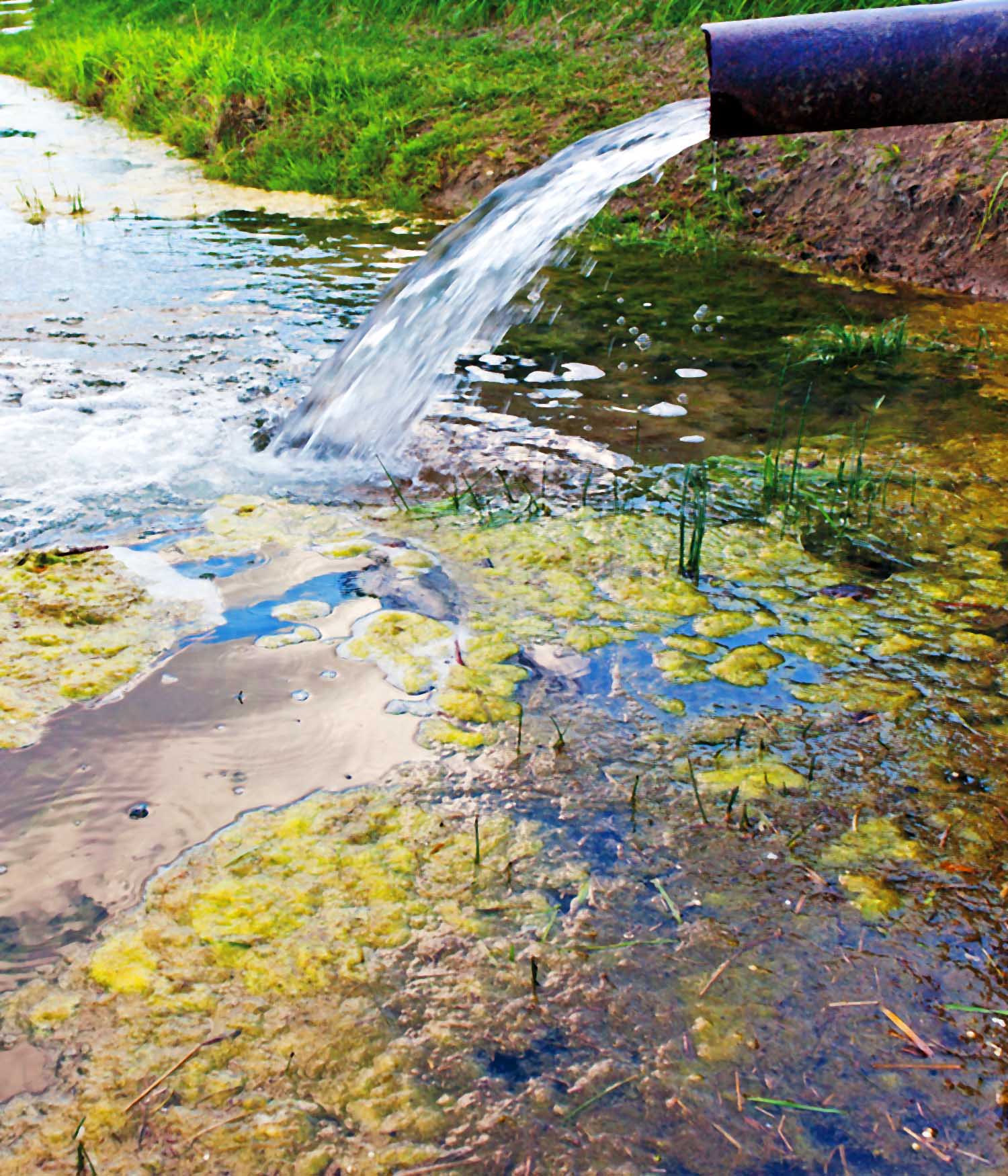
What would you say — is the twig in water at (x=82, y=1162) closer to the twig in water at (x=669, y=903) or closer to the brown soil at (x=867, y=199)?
the twig in water at (x=669, y=903)

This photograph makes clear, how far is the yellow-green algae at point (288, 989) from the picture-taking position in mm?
1536

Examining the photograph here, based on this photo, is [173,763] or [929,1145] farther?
[173,763]

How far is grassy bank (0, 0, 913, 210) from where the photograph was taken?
319 inches

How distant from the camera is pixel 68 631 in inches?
109

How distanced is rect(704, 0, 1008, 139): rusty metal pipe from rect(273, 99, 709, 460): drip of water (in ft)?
6.03

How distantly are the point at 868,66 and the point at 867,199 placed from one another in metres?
4.50

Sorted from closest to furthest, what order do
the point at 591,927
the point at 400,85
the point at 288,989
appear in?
the point at 288,989, the point at 591,927, the point at 400,85

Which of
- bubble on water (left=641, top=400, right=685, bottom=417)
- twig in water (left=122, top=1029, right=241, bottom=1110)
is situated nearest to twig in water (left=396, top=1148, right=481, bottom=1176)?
twig in water (left=122, top=1029, right=241, bottom=1110)

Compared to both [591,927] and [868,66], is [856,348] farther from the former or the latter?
[591,927]

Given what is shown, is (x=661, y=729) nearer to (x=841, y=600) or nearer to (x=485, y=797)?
(x=485, y=797)

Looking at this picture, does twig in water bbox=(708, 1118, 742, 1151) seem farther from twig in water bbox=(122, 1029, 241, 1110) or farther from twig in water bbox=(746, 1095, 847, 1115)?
twig in water bbox=(122, 1029, 241, 1110)

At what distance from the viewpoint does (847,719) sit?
247 cm

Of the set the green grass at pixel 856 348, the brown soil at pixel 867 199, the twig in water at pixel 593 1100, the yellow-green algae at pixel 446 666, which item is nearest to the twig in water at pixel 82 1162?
the twig in water at pixel 593 1100

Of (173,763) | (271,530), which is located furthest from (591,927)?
(271,530)
